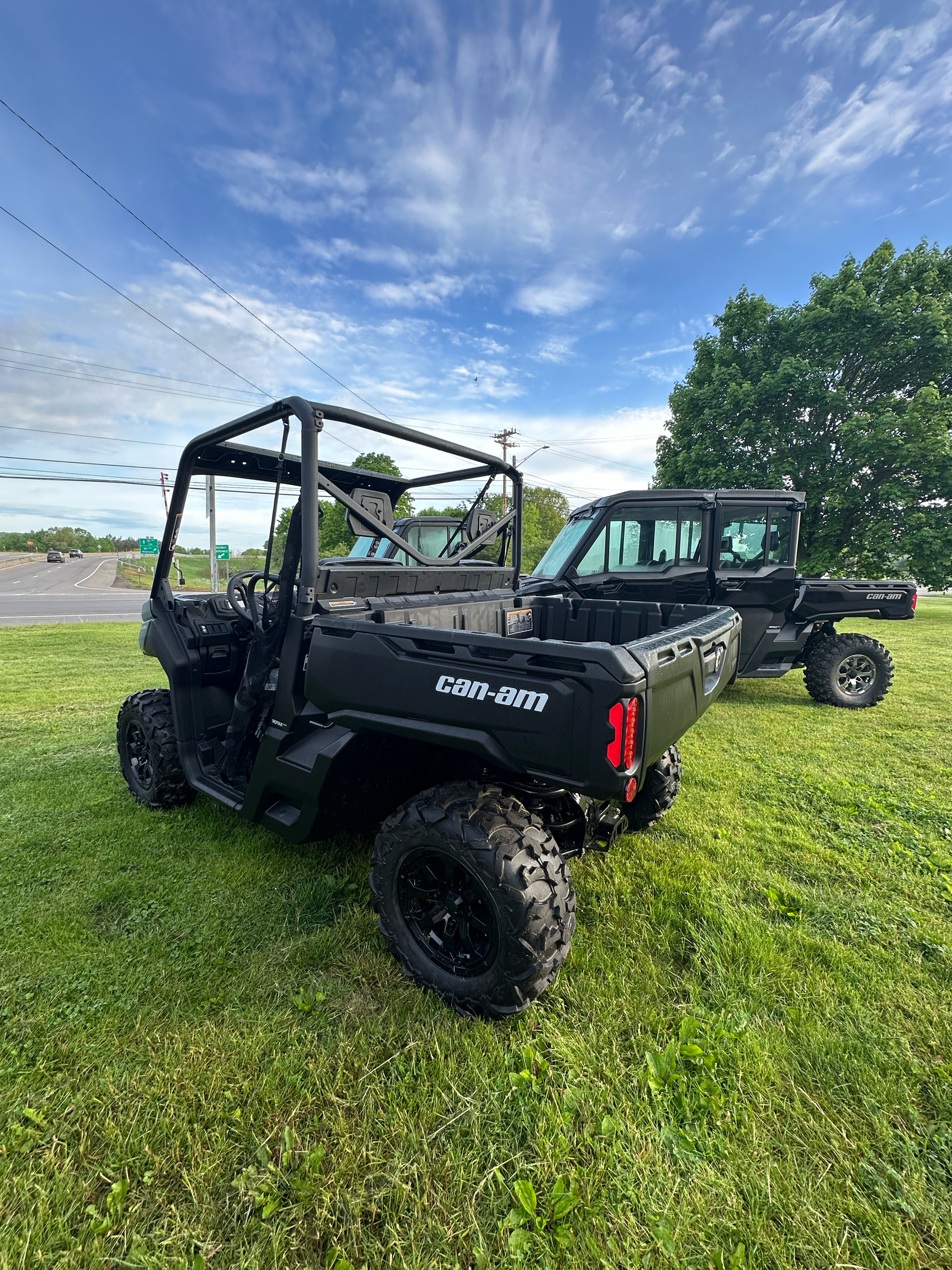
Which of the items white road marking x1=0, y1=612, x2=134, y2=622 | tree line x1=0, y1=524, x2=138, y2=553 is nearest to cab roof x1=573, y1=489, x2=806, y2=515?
white road marking x1=0, y1=612, x2=134, y2=622

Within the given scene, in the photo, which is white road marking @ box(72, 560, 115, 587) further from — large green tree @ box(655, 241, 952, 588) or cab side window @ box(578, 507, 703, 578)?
cab side window @ box(578, 507, 703, 578)

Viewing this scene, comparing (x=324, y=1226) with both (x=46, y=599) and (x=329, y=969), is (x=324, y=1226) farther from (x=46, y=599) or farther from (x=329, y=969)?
(x=46, y=599)

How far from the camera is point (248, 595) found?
3018 millimetres

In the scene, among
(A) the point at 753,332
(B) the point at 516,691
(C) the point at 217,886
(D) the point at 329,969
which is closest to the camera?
(B) the point at 516,691

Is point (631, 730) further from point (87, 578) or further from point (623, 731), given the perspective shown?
point (87, 578)

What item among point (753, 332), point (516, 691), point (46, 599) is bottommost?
point (46, 599)

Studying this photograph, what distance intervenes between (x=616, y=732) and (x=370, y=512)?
183 cm

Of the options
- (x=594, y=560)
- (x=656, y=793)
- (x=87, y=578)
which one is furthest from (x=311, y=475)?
(x=87, y=578)

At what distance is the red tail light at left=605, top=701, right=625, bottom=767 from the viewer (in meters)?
1.60

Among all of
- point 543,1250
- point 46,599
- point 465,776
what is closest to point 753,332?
point 465,776

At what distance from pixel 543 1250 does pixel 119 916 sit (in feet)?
7.07

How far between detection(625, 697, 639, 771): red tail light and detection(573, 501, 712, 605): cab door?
486cm

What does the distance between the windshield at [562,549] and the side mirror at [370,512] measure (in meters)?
3.18

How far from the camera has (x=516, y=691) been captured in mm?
1725
